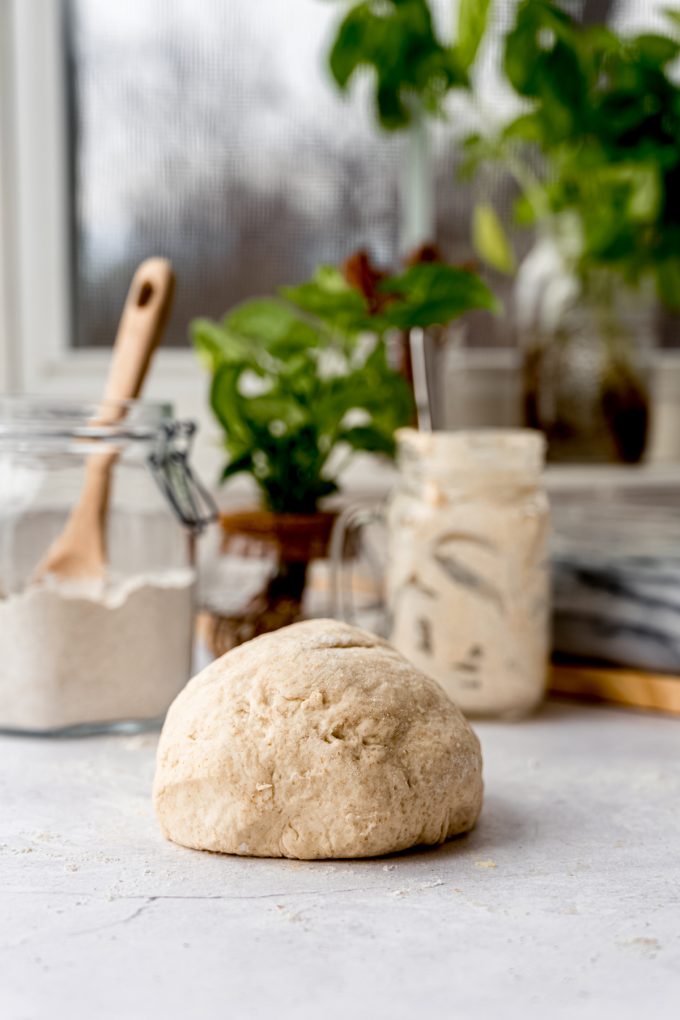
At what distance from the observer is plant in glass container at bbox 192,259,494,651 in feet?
2.99

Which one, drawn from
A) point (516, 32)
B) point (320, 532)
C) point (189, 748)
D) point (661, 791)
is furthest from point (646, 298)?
point (189, 748)

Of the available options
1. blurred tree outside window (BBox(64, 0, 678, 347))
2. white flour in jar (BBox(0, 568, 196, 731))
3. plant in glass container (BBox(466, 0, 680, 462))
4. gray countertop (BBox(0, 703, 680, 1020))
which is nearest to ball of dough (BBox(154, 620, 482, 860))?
gray countertop (BBox(0, 703, 680, 1020))

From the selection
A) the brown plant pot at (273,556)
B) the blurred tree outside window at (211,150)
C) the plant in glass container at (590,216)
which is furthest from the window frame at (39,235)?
the brown plant pot at (273,556)

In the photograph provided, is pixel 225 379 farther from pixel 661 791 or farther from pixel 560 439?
pixel 560 439

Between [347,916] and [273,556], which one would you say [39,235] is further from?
[347,916]

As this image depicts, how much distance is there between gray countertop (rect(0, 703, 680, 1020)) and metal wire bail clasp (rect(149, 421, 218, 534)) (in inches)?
8.3

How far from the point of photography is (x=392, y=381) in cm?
100

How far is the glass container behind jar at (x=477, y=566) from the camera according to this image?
87 centimetres

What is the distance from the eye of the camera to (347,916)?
0.54m

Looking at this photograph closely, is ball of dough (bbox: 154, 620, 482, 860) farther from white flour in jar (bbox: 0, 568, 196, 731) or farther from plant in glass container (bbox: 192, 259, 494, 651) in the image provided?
plant in glass container (bbox: 192, 259, 494, 651)

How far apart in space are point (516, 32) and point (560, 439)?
593 mm

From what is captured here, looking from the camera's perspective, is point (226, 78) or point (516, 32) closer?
point (516, 32)

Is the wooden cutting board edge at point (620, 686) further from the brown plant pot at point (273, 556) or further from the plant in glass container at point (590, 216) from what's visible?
the plant in glass container at point (590, 216)

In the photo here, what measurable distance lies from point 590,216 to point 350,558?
0.60m
